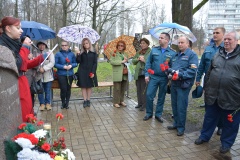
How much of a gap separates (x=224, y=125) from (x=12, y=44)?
11.1 feet

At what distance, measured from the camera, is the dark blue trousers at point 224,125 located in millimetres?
3518

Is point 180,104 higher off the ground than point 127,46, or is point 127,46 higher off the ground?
point 127,46

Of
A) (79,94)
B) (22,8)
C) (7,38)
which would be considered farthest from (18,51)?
(22,8)

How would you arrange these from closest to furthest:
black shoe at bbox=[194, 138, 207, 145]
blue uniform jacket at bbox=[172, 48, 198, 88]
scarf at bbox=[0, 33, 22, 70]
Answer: scarf at bbox=[0, 33, 22, 70]
black shoe at bbox=[194, 138, 207, 145]
blue uniform jacket at bbox=[172, 48, 198, 88]

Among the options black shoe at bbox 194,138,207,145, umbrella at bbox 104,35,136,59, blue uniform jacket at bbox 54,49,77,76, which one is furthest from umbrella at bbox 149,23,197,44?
black shoe at bbox 194,138,207,145

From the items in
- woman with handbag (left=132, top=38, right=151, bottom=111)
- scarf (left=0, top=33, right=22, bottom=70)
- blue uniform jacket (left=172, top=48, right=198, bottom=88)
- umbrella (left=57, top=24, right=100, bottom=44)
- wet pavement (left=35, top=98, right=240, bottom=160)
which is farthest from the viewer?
umbrella (left=57, top=24, right=100, bottom=44)

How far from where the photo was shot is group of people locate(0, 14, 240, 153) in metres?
2.68

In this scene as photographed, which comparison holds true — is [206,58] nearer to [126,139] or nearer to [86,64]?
[126,139]

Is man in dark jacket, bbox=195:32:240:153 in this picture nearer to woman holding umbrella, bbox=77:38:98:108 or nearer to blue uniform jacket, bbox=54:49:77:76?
woman holding umbrella, bbox=77:38:98:108

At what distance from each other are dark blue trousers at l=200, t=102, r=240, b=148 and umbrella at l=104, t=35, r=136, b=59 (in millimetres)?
2904

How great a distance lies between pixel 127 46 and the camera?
6.15 metres

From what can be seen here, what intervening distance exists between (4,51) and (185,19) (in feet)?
19.4

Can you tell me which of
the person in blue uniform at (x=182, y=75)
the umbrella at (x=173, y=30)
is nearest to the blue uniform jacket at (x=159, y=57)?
the person in blue uniform at (x=182, y=75)

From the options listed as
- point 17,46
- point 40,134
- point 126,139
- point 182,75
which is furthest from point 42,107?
point 40,134
